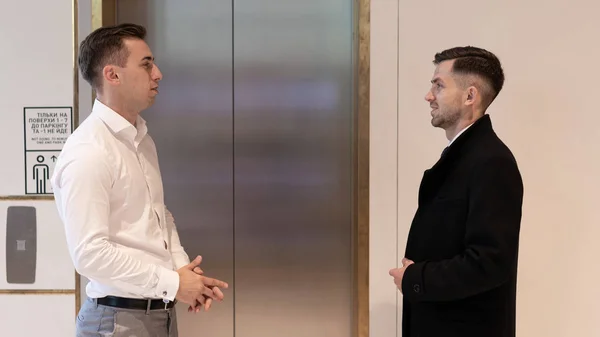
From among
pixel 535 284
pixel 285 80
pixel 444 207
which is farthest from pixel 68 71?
pixel 535 284

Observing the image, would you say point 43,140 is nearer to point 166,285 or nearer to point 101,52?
point 101,52

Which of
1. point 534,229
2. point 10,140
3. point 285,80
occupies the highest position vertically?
point 285,80

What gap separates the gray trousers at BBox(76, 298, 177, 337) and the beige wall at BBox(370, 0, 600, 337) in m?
1.33

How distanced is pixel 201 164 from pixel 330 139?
757 millimetres

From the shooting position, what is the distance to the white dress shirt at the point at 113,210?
148cm

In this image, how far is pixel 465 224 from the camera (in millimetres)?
1559

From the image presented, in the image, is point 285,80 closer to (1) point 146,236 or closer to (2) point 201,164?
(2) point 201,164

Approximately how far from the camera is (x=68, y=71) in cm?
264

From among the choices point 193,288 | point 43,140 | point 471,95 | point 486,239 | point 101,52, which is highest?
point 101,52

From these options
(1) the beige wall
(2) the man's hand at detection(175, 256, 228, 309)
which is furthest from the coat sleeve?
(1) the beige wall

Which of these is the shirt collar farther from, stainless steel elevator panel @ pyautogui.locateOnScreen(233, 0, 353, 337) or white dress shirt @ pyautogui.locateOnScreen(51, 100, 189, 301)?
stainless steel elevator panel @ pyautogui.locateOnScreen(233, 0, 353, 337)

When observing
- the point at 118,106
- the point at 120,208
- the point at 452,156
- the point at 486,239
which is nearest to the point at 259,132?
the point at 118,106

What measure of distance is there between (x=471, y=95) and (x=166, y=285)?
1.20 metres

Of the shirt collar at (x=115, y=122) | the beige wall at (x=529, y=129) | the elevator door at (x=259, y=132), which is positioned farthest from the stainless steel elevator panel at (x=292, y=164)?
the shirt collar at (x=115, y=122)
